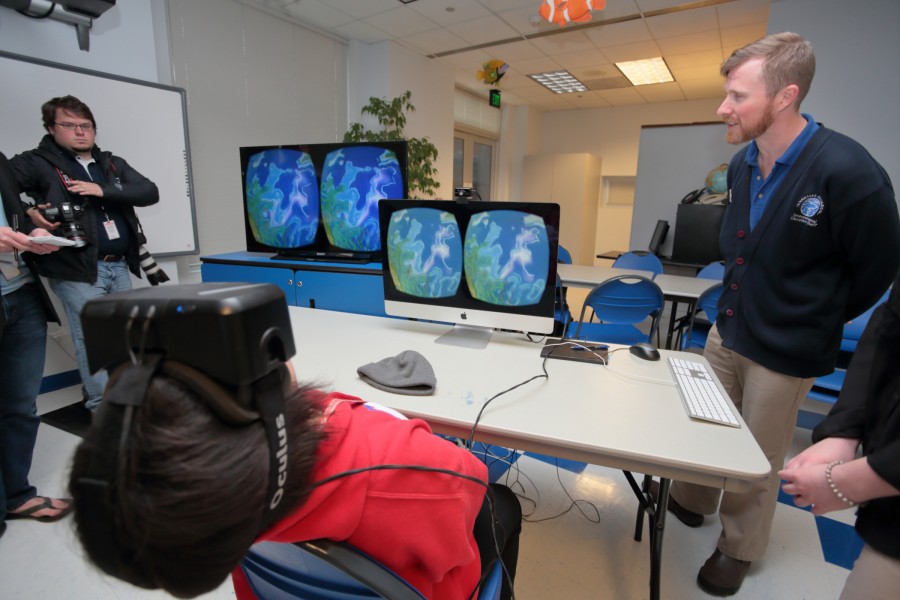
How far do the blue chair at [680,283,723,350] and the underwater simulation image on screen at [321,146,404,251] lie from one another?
1676mm

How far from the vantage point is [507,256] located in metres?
1.48

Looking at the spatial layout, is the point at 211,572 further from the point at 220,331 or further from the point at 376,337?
the point at 376,337

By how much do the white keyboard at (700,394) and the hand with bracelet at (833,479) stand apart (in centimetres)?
24

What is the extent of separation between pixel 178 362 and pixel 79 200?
8.32 ft

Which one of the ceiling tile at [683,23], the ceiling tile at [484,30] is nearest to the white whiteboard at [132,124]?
the ceiling tile at [484,30]

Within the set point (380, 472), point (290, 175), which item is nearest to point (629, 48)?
point (290, 175)

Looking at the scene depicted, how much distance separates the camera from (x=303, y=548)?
523mm

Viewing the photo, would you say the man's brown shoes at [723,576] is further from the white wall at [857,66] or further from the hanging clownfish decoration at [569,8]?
the white wall at [857,66]

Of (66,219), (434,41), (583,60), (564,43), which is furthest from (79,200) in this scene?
(583,60)

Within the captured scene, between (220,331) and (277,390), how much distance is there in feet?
0.29

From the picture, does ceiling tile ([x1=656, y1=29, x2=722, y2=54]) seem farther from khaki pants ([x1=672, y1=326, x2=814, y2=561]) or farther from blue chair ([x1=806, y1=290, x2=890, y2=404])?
khaki pants ([x1=672, y1=326, x2=814, y2=561])

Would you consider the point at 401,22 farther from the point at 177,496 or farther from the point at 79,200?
the point at 177,496

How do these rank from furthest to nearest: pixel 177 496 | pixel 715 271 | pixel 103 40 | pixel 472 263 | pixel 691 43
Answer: pixel 691 43 < pixel 715 271 < pixel 103 40 < pixel 472 263 < pixel 177 496

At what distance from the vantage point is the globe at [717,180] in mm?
4566
